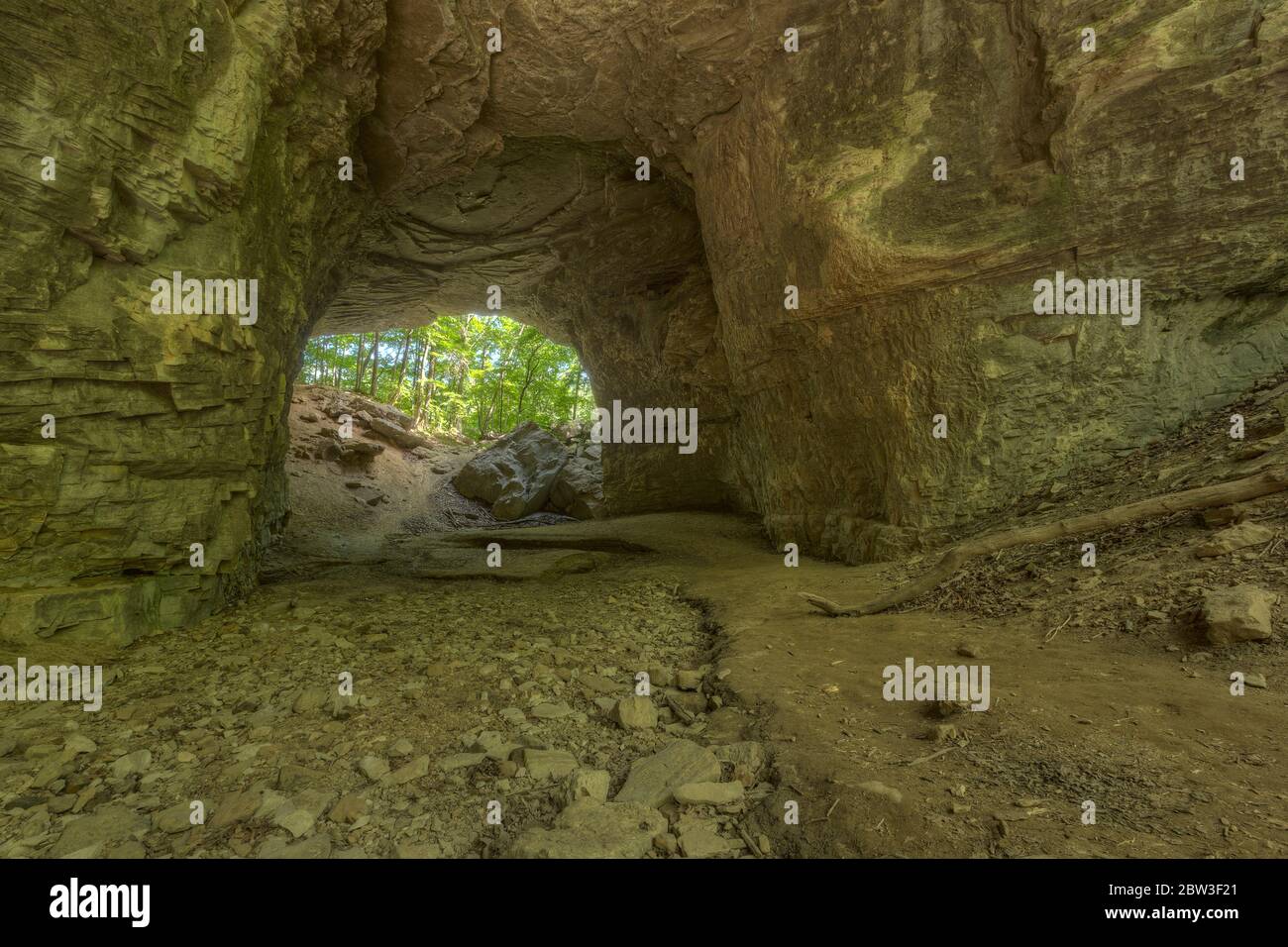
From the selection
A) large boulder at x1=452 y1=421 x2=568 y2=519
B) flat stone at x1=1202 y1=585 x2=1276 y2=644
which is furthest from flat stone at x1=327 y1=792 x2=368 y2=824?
large boulder at x1=452 y1=421 x2=568 y2=519

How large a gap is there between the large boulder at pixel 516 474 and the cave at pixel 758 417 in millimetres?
7069

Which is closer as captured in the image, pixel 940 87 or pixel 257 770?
pixel 257 770

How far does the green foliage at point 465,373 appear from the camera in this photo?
25094 millimetres

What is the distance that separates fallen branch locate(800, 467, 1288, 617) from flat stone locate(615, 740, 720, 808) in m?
2.86

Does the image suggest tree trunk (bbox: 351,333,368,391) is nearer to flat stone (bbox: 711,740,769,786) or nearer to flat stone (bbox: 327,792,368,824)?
flat stone (bbox: 327,792,368,824)

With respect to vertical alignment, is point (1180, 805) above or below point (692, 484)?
below

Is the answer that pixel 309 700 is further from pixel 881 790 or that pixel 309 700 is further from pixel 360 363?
pixel 360 363

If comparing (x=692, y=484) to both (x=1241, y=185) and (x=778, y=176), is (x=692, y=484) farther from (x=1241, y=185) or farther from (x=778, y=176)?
(x=1241, y=185)

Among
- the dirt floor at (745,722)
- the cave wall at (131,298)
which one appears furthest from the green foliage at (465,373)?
the dirt floor at (745,722)

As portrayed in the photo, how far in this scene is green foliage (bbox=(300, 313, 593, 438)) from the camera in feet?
82.3

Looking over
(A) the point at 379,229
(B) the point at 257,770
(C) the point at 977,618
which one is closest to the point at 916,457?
(C) the point at 977,618

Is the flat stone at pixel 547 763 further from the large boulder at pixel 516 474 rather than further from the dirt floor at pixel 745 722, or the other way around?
the large boulder at pixel 516 474

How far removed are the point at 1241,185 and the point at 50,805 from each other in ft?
34.1

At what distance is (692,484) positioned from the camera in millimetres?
14664
